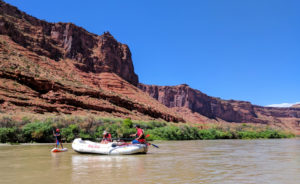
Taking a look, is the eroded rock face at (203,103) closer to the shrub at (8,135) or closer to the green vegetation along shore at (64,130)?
the green vegetation along shore at (64,130)

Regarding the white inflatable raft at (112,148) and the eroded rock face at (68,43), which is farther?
the eroded rock face at (68,43)

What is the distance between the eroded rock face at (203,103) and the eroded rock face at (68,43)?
1943 inches

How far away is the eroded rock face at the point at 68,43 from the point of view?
6631cm

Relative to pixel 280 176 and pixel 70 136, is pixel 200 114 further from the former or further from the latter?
pixel 280 176

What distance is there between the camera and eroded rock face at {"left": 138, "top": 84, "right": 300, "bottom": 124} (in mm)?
142500

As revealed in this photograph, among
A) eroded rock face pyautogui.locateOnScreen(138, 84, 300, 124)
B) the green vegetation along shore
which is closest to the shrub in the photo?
the green vegetation along shore

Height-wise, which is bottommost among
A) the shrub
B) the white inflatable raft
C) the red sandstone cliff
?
the white inflatable raft

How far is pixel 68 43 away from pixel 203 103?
287 ft

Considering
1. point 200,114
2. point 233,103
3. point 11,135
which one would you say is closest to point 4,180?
point 11,135

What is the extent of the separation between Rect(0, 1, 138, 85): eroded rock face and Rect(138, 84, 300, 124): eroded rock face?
49360 millimetres

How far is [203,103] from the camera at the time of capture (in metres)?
147

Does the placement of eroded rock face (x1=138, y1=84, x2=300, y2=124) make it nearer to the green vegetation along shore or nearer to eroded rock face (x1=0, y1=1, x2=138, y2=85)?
eroded rock face (x1=0, y1=1, x2=138, y2=85)

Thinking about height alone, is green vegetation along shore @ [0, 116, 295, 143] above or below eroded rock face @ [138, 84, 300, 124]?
below

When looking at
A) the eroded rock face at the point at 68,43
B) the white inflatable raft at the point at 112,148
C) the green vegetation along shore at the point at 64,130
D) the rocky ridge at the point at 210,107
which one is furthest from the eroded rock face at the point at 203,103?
the white inflatable raft at the point at 112,148
